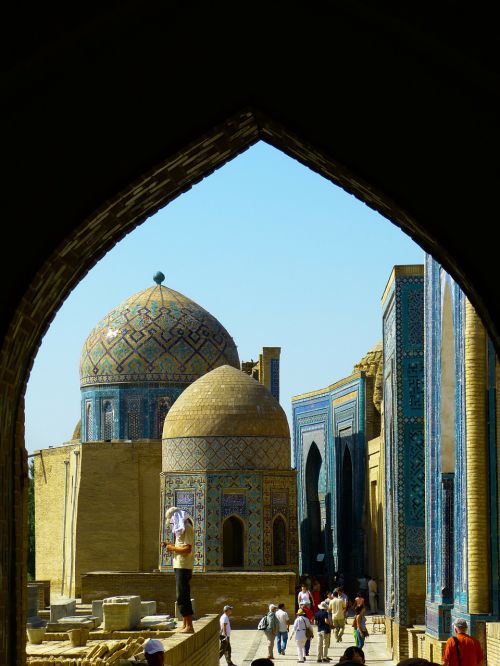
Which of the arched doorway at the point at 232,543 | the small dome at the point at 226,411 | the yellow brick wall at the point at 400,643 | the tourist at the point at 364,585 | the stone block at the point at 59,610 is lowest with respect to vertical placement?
the yellow brick wall at the point at 400,643

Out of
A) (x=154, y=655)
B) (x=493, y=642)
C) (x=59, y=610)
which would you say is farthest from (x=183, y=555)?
(x=154, y=655)

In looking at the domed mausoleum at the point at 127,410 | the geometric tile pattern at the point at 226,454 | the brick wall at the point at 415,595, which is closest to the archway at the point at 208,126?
the brick wall at the point at 415,595

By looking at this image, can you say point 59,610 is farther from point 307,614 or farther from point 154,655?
point 154,655

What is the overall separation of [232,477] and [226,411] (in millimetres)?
1327

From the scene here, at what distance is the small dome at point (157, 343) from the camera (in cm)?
3325

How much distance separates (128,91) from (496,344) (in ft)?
6.44

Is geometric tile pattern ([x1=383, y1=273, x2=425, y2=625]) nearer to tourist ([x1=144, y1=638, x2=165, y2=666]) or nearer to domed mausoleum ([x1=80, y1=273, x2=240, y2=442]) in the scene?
tourist ([x1=144, y1=638, x2=165, y2=666])

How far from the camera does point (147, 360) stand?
3325 centimetres

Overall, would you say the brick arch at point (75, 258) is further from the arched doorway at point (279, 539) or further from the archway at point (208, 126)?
the arched doorway at point (279, 539)

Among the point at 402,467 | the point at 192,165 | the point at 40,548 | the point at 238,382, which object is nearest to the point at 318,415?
the point at 238,382

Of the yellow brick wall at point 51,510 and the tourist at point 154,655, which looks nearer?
the tourist at point 154,655

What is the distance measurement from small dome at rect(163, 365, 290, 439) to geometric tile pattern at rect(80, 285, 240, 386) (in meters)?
4.26

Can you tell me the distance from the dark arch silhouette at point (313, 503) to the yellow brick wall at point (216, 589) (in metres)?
9.30

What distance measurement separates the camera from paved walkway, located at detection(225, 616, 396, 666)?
721 inches
